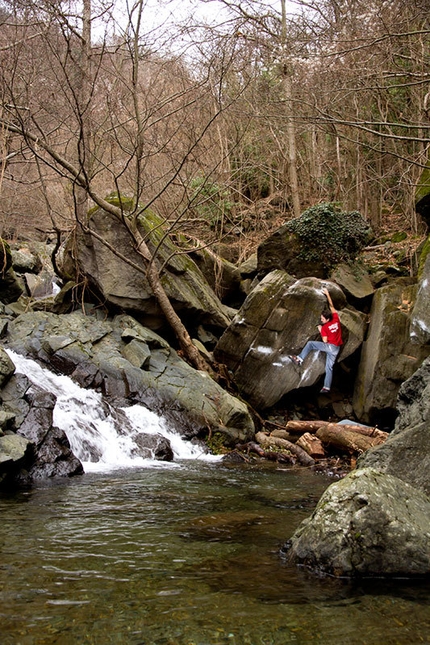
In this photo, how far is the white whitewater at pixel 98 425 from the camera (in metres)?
8.53

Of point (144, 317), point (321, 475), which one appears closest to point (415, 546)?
point (321, 475)

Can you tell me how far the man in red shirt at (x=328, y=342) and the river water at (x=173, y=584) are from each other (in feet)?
19.1

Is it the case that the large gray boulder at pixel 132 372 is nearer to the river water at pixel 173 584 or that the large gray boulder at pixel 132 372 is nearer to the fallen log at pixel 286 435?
the fallen log at pixel 286 435

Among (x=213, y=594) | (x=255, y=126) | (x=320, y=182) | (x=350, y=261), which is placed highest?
(x=255, y=126)

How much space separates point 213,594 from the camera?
3.21m

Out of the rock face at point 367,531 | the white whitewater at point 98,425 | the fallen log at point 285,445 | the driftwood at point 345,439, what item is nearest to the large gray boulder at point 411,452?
the rock face at point 367,531

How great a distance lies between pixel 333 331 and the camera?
1130 cm

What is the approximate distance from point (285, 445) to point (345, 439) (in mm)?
1189

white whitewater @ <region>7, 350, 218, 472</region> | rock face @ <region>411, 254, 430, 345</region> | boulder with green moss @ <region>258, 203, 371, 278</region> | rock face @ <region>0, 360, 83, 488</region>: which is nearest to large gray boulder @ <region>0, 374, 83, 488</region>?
rock face @ <region>0, 360, 83, 488</region>

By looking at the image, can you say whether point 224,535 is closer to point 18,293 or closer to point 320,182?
point 18,293

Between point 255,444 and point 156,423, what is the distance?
196cm

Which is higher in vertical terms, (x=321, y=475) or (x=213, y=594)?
(x=213, y=594)

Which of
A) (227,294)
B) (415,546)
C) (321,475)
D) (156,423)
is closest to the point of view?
(415,546)

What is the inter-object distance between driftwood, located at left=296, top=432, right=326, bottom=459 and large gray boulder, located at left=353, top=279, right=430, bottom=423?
197cm
